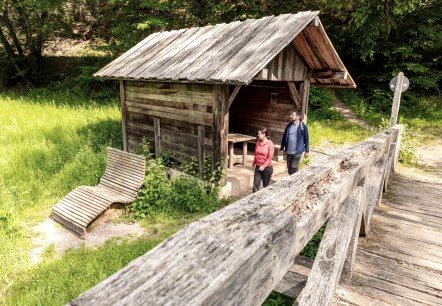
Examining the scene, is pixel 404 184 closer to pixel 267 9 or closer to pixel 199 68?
pixel 199 68

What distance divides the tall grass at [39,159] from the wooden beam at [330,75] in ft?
21.6

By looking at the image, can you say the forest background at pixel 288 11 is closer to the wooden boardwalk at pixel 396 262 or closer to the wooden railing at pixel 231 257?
the wooden boardwalk at pixel 396 262

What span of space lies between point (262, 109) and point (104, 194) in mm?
5511

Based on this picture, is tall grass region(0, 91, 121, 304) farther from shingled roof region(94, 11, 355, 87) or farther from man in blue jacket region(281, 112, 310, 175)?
man in blue jacket region(281, 112, 310, 175)

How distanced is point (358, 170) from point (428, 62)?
55.0 ft

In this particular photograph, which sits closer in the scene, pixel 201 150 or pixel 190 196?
pixel 190 196

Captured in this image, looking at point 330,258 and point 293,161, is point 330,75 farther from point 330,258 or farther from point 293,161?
point 330,258

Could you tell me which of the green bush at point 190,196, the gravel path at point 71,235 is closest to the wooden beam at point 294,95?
the green bush at point 190,196

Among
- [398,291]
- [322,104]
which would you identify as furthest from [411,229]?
[322,104]

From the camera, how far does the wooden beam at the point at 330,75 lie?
8.37 meters

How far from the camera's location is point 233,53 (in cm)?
698

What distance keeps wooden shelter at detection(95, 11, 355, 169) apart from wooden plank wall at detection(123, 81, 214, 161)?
0.02 metres

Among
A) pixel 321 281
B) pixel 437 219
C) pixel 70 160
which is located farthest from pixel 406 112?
pixel 321 281

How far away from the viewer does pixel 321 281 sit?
180cm
